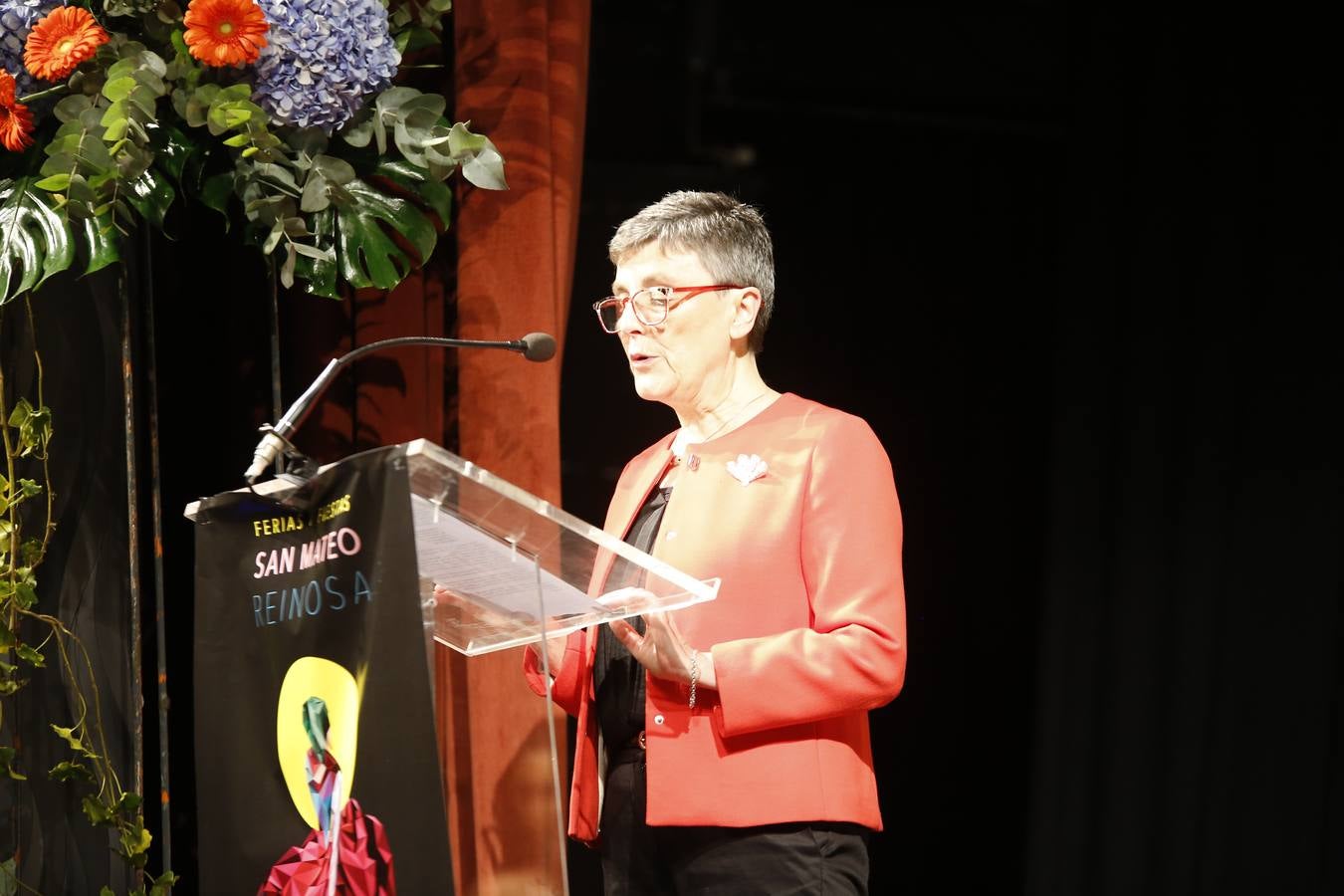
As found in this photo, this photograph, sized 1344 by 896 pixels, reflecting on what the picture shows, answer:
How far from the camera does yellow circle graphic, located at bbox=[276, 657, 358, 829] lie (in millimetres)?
1579

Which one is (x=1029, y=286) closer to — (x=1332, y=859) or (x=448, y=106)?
(x=1332, y=859)

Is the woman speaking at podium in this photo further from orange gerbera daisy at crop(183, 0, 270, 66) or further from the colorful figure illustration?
orange gerbera daisy at crop(183, 0, 270, 66)

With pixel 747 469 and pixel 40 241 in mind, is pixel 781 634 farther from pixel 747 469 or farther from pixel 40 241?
pixel 40 241

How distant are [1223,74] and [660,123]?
1.48m

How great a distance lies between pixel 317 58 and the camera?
2162mm

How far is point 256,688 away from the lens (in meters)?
1.68

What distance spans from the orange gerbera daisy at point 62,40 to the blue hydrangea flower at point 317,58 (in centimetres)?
23

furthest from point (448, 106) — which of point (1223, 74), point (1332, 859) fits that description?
point (1332, 859)

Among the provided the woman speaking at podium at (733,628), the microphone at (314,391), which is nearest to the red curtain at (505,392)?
the woman speaking at podium at (733,628)

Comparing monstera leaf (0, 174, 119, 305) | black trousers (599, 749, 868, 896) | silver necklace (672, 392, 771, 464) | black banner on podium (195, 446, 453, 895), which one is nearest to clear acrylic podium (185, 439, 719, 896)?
black banner on podium (195, 446, 453, 895)

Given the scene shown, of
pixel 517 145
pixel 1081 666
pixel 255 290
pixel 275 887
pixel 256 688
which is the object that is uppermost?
pixel 517 145

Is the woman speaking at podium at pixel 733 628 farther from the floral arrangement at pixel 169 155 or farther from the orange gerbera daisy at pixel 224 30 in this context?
the orange gerbera daisy at pixel 224 30

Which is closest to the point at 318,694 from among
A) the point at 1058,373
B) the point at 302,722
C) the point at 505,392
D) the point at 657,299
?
the point at 302,722

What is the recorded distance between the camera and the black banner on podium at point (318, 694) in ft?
4.99
